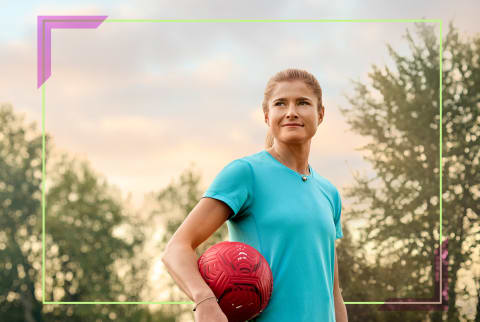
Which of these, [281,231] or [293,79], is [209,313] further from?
[293,79]

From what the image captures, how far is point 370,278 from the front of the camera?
833cm

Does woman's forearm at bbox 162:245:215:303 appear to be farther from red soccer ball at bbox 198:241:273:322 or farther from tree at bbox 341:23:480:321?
tree at bbox 341:23:480:321

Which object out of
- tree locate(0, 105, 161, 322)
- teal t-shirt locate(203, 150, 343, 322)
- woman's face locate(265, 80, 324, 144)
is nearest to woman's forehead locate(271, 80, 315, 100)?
woman's face locate(265, 80, 324, 144)

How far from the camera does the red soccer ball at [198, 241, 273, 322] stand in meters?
1.54

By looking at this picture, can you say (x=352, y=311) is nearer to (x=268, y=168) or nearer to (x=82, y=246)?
(x=82, y=246)

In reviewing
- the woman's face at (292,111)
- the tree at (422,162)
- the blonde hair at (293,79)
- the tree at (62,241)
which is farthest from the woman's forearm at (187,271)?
the tree at (62,241)

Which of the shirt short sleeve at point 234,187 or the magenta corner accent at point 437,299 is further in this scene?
the magenta corner accent at point 437,299

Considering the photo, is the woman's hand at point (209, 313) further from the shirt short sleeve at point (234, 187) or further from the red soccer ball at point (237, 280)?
the shirt short sleeve at point (234, 187)

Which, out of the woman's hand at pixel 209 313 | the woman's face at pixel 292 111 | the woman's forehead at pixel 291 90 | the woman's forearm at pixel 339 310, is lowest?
the woman's forearm at pixel 339 310

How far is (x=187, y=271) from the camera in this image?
59.6 inches

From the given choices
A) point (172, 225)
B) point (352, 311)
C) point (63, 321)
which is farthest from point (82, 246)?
point (352, 311)

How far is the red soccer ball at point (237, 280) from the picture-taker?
1.54 metres

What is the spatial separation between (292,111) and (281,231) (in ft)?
1.27

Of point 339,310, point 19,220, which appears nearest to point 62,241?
point 19,220
